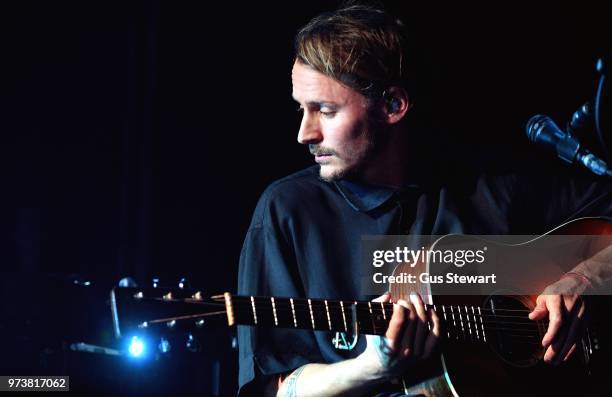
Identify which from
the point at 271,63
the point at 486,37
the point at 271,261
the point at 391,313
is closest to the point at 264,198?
the point at 271,261

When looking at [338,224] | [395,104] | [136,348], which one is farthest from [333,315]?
[136,348]

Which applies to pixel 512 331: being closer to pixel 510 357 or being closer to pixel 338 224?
pixel 510 357

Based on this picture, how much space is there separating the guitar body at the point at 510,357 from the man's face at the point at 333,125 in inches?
18.8

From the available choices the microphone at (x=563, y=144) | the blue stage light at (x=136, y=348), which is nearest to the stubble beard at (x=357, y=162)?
the microphone at (x=563, y=144)

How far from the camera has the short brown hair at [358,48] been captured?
2.45 m

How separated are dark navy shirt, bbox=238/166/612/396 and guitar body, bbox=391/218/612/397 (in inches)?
6.7

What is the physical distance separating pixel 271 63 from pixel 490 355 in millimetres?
2501

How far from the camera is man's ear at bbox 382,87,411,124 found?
254 cm

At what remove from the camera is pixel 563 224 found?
241 centimetres

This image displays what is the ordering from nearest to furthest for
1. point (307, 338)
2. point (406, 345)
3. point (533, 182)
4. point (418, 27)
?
1. point (406, 345)
2. point (307, 338)
3. point (533, 182)
4. point (418, 27)

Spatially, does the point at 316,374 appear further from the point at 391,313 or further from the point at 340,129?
the point at 340,129

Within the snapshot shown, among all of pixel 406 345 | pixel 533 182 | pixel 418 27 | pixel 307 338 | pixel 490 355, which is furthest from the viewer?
pixel 418 27

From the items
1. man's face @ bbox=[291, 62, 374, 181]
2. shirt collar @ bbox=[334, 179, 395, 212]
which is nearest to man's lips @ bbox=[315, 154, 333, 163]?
man's face @ bbox=[291, 62, 374, 181]

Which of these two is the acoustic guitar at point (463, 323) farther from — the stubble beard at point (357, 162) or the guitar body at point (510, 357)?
the stubble beard at point (357, 162)
